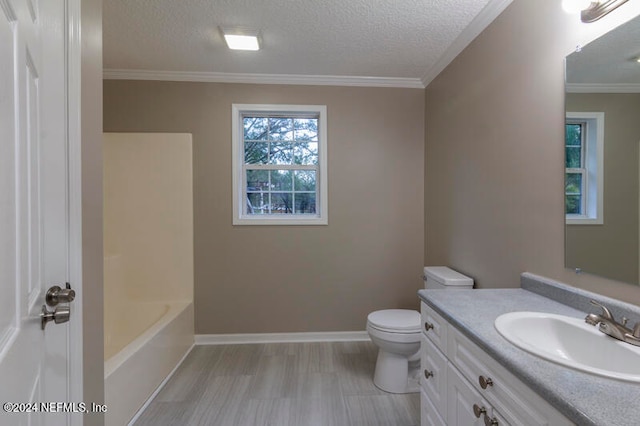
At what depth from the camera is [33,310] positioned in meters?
0.70

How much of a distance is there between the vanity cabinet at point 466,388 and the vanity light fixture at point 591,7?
1283 mm

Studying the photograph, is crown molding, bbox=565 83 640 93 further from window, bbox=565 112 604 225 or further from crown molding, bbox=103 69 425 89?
crown molding, bbox=103 69 425 89

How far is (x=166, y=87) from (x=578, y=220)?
3.01 m

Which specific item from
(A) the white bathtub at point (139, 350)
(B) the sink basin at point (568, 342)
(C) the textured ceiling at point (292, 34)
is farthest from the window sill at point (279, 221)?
(B) the sink basin at point (568, 342)

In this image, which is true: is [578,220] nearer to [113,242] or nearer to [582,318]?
[582,318]

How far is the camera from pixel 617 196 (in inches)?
41.5

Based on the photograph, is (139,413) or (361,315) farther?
(361,315)

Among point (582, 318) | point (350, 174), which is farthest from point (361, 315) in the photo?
point (582, 318)

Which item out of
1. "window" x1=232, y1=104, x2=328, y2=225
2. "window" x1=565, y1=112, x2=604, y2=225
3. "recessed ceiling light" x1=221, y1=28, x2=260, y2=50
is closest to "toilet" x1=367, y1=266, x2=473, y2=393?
"window" x1=565, y1=112, x2=604, y2=225

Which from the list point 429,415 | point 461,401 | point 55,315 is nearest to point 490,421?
point 461,401

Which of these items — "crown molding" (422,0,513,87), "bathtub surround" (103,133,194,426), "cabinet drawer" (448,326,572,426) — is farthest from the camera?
"bathtub surround" (103,133,194,426)

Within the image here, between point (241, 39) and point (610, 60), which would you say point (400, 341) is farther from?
point (241, 39)

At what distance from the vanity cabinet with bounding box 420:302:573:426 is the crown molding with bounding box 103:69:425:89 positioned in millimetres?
2064

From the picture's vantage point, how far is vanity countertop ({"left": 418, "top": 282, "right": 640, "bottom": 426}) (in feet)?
1.91
